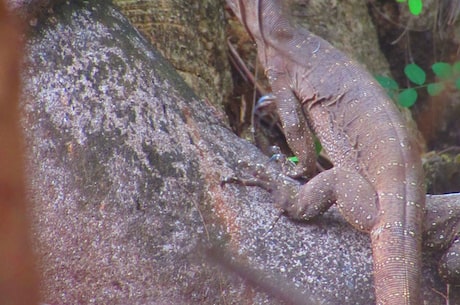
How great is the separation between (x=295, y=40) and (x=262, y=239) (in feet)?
5.05

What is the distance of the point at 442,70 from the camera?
178 inches

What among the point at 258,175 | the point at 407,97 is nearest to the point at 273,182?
the point at 258,175

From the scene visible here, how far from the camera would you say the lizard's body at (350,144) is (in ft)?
7.77

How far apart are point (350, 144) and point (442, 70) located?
1791mm

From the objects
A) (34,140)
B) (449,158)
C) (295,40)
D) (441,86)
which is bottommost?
(449,158)

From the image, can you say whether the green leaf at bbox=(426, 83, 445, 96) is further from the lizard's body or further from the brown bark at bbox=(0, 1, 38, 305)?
the brown bark at bbox=(0, 1, 38, 305)

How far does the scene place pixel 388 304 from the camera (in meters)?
2.24

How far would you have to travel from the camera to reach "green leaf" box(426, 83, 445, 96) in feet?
14.8

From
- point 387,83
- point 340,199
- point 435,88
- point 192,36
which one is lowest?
point 435,88

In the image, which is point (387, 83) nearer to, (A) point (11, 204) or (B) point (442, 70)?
(B) point (442, 70)

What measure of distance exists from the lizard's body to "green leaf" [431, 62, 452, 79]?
1.25 metres

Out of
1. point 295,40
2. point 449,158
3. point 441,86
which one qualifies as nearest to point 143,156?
point 295,40

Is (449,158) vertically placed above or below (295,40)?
below

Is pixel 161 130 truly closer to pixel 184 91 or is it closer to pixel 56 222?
pixel 184 91
